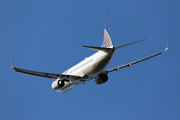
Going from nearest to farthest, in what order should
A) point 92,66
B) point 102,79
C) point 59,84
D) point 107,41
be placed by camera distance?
point 92,66, point 107,41, point 59,84, point 102,79

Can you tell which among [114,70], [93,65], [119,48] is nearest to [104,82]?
[114,70]

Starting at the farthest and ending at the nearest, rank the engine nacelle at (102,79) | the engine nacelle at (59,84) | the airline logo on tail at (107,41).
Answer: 1. the engine nacelle at (102,79)
2. the engine nacelle at (59,84)
3. the airline logo on tail at (107,41)

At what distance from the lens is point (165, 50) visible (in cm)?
4428

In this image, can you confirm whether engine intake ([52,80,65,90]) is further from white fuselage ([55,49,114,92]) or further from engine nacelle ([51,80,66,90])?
white fuselage ([55,49,114,92])

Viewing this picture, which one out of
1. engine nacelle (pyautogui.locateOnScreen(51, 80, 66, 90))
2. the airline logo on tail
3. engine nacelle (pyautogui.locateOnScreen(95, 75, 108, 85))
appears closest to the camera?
the airline logo on tail

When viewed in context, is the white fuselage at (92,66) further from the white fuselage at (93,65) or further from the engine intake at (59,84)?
the engine intake at (59,84)

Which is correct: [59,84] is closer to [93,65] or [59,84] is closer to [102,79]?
[102,79]

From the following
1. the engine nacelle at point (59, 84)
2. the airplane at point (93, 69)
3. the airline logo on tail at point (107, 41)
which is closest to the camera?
the airplane at point (93, 69)

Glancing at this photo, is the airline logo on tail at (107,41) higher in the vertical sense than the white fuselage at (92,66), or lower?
higher

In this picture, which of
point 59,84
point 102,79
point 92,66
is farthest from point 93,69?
point 59,84

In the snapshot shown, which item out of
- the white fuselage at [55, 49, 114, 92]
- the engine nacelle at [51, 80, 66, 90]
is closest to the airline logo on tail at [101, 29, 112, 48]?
the white fuselage at [55, 49, 114, 92]

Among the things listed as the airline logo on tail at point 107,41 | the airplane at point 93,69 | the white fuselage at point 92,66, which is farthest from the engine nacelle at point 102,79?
the airline logo on tail at point 107,41

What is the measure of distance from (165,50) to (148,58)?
3.15m

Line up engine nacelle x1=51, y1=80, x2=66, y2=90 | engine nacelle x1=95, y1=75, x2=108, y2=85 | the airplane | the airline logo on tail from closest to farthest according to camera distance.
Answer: the airplane, the airline logo on tail, engine nacelle x1=51, y1=80, x2=66, y2=90, engine nacelle x1=95, y1=75, x2=108, y2=85
